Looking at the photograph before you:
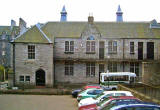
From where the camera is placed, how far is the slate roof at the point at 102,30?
39.4m

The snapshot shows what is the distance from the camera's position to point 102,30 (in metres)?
42.9

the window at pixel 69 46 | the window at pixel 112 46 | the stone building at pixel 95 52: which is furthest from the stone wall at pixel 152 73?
the window at pixel 69 46

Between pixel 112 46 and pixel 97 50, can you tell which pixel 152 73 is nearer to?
pixel 112 46

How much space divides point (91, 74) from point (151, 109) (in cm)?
3076

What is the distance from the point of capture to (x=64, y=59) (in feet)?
131

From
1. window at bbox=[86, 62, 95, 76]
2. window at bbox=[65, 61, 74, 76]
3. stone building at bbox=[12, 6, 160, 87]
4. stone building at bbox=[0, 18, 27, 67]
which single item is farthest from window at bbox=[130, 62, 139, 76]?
stone building at bbox=[0, 18, 27, 67]

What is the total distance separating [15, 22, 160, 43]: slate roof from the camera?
39.4m

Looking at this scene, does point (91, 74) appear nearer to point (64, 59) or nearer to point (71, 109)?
point (64, 59)

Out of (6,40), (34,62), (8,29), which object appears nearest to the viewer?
(34,62)

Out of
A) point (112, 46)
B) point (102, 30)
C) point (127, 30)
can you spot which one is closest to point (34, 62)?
point (112, 46)

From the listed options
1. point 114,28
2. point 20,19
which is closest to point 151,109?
point 114,28

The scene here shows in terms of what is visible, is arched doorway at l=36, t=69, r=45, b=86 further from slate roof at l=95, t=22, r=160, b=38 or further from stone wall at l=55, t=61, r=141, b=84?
slate roof at l=95, t=22, r=160, b=38

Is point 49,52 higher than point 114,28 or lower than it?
lower

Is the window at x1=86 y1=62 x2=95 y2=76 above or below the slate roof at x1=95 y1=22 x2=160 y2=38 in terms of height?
below
